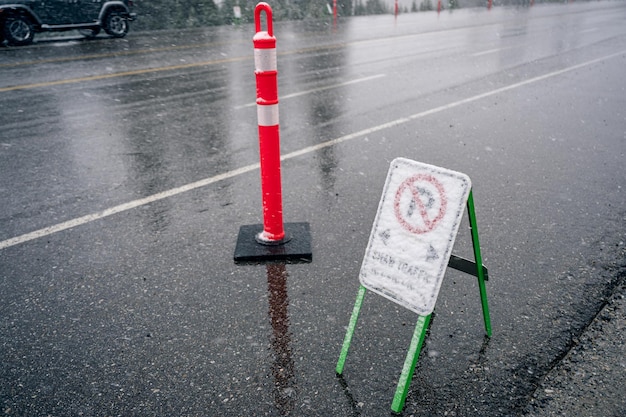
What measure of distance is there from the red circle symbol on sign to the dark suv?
14713 millimetres

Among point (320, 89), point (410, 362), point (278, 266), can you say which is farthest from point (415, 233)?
point (320, 89)

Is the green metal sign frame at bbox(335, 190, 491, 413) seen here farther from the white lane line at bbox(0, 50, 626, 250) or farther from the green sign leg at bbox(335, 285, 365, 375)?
the white lane line at bbox(0, 50, 626, 250)

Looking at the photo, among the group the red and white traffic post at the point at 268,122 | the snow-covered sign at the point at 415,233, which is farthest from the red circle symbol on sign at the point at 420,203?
the red and white traffic post at the point at 268,122

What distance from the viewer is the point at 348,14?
26.0 metres

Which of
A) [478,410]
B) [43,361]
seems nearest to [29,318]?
[43,361]

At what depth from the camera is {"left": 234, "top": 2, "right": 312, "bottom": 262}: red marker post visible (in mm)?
3273

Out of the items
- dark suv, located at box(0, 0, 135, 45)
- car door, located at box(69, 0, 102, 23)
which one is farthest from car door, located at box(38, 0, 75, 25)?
car door, located at box(69, 0, 102, 23)

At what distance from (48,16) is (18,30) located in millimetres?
903

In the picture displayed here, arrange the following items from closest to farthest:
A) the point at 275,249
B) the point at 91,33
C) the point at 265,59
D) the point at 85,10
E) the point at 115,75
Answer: the point at 265,59 < the point at 275,249 < the point at 115,75 < the point at 85,10 < the point at 91,33

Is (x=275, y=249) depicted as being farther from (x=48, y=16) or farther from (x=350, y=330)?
(x=48, y=16)

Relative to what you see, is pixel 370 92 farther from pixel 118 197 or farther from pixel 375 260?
pixel 375 260

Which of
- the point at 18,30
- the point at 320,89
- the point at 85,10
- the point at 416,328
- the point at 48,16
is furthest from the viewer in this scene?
the point at 85,10

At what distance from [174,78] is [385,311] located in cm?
862

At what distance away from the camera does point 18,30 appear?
14.0 metres
